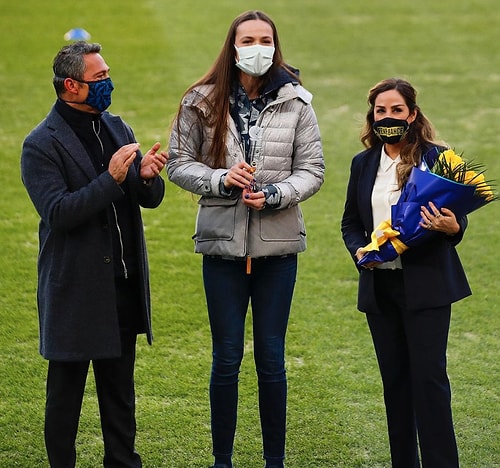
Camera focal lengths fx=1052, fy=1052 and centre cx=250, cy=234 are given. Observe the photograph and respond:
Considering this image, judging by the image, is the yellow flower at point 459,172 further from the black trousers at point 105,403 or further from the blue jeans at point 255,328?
the black trousers at point 105,403

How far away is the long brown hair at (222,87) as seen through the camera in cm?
494

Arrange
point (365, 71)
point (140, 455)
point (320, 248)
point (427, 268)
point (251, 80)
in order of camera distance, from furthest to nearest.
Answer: point (365, 71)
point (320, 248)
point (140, 455)
point (251, 80)
point (427, 268)

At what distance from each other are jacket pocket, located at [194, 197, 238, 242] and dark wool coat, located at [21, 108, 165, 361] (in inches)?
17.5

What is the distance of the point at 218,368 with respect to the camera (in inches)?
200

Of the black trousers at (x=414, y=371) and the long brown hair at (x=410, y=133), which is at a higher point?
the long brown hair at (x=410, y=133)

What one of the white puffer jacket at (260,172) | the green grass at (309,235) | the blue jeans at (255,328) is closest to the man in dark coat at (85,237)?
the white puffer jacket at (260,172)

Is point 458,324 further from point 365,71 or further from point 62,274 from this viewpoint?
point 365,71

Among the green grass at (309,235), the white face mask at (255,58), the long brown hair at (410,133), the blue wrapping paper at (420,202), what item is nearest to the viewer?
the blue wrapping paper at (420,202)

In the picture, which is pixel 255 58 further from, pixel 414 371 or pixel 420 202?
pixel 414 371

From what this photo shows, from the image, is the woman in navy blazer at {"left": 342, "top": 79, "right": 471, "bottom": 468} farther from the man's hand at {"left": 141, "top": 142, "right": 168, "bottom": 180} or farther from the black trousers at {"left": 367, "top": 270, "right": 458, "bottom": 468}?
the man's hand at {"left": 141, "top": 142, "right": 168, "bottom": 180}

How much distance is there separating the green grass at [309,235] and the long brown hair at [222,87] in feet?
3.85

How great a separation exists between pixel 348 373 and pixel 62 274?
2482 mm

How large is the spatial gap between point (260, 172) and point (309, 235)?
4.26m

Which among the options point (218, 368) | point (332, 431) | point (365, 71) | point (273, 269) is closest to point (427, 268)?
point (273, 269)
